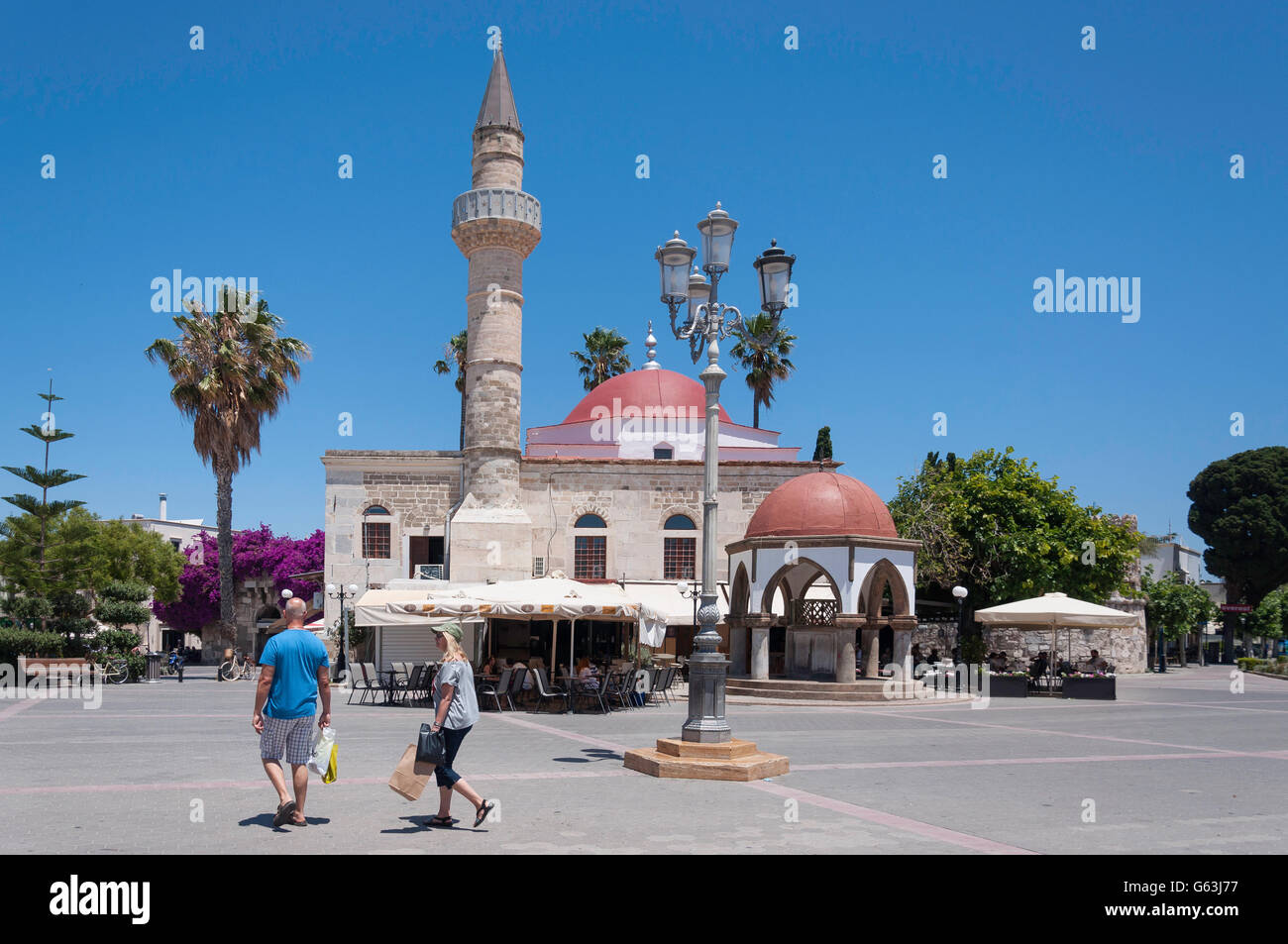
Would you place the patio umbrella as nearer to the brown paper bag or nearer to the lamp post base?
the lamp post base

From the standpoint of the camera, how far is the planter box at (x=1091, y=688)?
2372 cm

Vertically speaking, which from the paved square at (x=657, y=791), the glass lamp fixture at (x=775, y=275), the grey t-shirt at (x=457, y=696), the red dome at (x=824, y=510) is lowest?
the paved square at (x=657, y=791)

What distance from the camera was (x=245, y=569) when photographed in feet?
157

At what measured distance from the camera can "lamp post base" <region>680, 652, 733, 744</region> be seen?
412 inches

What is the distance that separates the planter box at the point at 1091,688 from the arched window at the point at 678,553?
40.8 feet

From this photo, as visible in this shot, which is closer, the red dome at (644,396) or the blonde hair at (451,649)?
the blonde hair at (451,649)

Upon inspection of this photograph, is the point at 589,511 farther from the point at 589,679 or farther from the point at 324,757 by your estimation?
the point at 324,757

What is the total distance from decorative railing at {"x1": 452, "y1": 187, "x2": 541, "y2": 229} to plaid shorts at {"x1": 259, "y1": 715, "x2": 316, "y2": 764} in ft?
76.9

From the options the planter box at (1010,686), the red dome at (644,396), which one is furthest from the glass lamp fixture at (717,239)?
the red dome at (644,396)

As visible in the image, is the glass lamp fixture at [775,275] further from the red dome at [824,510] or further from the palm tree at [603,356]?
the palm tree at [603,356]

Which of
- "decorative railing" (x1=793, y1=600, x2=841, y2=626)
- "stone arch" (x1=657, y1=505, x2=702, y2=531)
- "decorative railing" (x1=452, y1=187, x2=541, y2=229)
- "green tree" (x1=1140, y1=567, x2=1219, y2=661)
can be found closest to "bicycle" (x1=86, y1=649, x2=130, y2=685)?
"decorative railing" (x1=452, y1=187, x2=541, y2=229)

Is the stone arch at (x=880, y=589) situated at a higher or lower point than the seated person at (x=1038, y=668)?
higher

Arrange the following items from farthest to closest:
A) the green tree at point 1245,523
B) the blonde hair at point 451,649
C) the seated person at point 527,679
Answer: the green tree at point 1245,523 < the seated person at point 527,679 < the blonde hair at point 451,649
